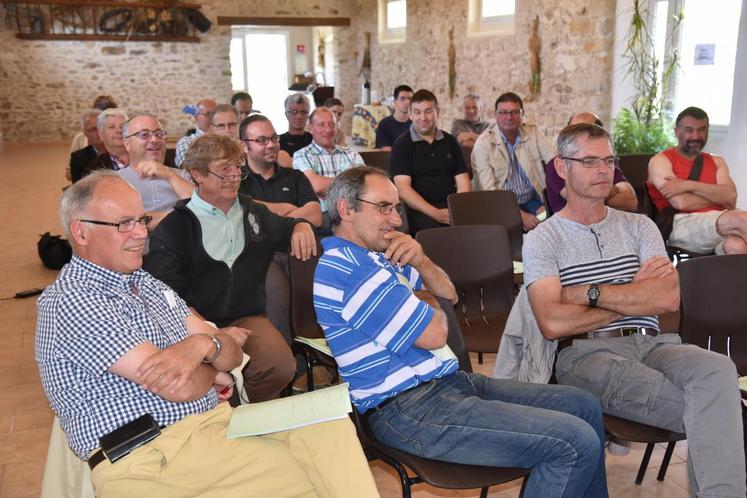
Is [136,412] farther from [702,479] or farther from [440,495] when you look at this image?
[702,479]

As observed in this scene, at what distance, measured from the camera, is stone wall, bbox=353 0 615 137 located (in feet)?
27.5

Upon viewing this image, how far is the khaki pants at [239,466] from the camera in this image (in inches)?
68.2

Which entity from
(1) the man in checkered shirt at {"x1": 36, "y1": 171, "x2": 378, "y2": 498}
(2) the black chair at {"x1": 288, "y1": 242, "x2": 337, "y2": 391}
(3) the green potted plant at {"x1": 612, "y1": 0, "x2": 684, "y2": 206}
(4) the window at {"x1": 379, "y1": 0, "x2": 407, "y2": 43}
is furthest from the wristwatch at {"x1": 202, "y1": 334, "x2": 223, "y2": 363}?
(4) the window at {"x1": 379, "y1": 0, "x2": 407, "y2": 43}

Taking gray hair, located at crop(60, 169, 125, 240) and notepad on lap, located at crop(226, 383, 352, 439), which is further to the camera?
gray hair, located at crop(60, 169, 125, 240)

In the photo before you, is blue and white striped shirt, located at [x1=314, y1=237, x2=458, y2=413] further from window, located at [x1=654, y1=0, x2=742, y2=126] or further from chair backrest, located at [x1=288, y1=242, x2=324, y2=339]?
window, located at [x1=654, y1=0, x2=742, y2=126]

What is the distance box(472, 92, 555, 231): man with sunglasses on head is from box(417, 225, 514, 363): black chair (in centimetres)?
183

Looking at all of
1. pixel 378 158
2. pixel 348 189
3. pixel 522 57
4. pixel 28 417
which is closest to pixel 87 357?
pixel 348 189

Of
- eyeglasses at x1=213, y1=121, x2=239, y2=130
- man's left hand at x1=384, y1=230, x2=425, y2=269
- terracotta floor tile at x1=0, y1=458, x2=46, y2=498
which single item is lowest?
terracotta floor tile at x1=0, y1=458, x2=46, y2=498

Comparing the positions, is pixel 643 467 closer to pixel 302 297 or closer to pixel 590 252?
pixel 590 252

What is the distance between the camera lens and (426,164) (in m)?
4.89

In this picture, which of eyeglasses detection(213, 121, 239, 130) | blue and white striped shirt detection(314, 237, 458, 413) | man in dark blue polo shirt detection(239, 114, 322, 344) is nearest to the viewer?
blue and white striped shirt detection(314, 237, 458, 413)

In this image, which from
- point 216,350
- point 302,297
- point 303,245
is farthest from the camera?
point 302,297

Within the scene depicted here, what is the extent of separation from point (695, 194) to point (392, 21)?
1184cm

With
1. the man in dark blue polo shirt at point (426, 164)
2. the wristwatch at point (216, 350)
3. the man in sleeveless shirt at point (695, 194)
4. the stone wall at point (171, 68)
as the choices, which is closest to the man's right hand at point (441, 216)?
the man in dark blue polo shirt at point (426, 164)
